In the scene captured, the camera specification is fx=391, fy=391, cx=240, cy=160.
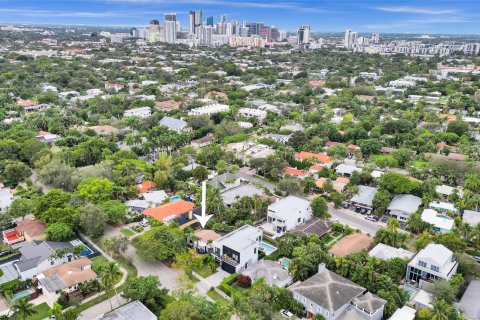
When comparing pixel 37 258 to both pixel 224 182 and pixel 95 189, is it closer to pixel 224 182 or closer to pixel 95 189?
pixel 95 189

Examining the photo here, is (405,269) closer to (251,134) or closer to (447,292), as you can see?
(447,292)

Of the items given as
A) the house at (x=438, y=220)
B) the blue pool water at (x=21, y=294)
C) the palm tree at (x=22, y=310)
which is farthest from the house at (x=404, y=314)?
the blue pool water at (x=21, y=294)

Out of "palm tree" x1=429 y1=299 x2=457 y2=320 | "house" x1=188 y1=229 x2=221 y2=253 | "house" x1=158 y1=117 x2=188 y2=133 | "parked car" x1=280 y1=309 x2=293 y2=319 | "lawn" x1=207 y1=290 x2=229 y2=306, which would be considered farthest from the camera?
"house" x1=158 y1=117 x2=188 y2=133

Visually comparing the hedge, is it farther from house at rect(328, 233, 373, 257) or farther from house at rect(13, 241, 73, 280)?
house at rect(13, 241, 73, 280)

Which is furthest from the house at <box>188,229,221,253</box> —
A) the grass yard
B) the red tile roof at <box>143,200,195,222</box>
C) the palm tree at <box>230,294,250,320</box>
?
the palm tree at <box>230,294,250,320</box>

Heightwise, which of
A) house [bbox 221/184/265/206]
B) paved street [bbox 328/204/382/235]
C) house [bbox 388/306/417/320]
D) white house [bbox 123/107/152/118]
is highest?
white house [bbox 123/107/152/118]

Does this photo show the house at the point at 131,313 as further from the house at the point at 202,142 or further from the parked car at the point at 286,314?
the house at the point at 202,142

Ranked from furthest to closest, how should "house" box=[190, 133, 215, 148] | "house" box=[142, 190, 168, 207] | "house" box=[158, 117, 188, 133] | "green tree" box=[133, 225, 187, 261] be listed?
"house" box=[158, 117, 188, 133], "house" box=[190, 133, 215, 148], "house" box=[142, 190, 168, 207], "green tree" box=[133, 225, 187, 261]
